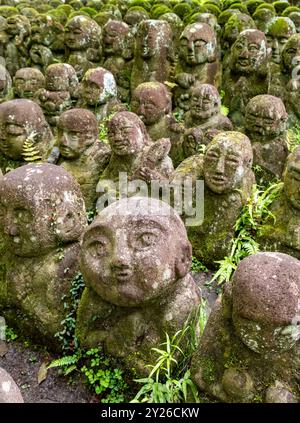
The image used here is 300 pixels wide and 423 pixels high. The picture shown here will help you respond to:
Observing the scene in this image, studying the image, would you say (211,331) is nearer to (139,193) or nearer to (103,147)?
(139,193)

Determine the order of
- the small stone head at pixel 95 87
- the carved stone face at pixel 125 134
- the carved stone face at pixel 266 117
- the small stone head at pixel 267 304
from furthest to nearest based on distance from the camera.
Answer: the small stone head at pixel 95 87
the carved stone face at pixel 266 117
the carved stone face at pixel 125 134
the small stone head at pixel 267 304

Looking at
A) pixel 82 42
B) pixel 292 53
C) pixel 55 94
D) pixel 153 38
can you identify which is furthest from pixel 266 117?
pixel 82 42

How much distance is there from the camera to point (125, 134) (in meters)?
7.05

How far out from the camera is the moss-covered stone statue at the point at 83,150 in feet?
24.0

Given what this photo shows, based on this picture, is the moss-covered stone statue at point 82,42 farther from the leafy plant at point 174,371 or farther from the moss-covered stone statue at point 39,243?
the leafy plant at point 174,371

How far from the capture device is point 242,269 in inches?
140

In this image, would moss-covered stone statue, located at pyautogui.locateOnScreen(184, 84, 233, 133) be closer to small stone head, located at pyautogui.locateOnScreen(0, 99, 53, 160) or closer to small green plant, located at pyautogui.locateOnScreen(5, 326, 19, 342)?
small stone head, located at pyautogui.locateOnScreen(0, 99, 53, 160)

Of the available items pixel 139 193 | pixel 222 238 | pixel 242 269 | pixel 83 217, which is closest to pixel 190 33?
pixel 139 193

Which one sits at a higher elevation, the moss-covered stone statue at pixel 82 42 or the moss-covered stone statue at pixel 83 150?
the moss-covered stone statue at pixel 82 42

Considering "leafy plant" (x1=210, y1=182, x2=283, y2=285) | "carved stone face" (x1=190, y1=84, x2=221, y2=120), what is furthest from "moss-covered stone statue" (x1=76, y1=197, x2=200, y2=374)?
"carved stone face" (x1=190, y1=84, x2=221, y2=120)

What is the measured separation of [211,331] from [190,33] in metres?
7.98

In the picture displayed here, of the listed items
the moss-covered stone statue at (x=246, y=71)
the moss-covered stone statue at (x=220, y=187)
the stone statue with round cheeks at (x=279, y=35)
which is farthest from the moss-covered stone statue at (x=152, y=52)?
the moss-covered stone statue at (x=220, y=187)

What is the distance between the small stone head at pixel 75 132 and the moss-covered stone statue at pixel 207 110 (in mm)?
2113

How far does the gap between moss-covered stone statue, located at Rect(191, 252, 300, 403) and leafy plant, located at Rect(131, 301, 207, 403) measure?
9.2 inches
